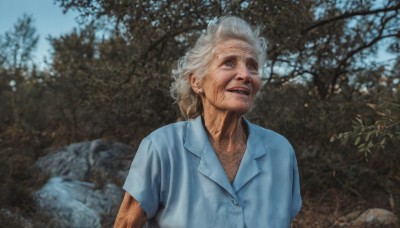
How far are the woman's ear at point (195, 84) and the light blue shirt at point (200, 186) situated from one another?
0.25 metres

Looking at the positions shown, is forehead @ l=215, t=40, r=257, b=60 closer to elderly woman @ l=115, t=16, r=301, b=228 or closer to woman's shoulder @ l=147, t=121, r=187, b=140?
elderly woman @ l=115, t=16, r=301, b=228

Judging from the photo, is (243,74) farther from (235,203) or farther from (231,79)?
(235,203)

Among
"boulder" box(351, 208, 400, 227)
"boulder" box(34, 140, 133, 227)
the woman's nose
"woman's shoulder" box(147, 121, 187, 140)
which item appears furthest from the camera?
"boulder" box(34, 140, 133, 227)

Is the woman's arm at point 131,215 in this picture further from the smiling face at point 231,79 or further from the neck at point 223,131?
the smiling face at point 231,79

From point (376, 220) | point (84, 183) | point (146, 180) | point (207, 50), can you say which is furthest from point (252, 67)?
point (84, 183)

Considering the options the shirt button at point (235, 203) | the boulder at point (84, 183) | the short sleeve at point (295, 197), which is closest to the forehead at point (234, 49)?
the short sleeve at point (295, 197)

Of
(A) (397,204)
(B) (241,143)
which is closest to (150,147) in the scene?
(B) (241,143)

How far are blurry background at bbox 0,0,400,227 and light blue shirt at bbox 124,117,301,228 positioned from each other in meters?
2.44

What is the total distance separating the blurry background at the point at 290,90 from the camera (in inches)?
202

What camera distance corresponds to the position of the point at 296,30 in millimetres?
5383

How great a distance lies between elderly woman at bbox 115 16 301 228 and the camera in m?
1.79

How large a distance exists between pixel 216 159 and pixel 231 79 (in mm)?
400

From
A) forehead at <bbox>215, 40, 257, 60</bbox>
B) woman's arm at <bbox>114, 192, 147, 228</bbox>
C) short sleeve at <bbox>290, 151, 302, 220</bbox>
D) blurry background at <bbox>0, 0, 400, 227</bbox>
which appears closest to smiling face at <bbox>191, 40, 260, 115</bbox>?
forehead at <bbox>215, 40, 257, 60</bbox>

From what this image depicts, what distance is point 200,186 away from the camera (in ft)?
6.04
